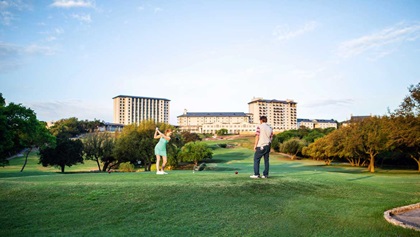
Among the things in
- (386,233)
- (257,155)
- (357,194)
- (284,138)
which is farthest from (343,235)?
(284,138)

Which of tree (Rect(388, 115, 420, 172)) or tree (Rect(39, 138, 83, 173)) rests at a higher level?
tree (Rect(388, 115, 420, 172))

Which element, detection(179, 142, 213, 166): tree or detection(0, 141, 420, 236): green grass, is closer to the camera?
detection(0, 141, 420, 236): green grass

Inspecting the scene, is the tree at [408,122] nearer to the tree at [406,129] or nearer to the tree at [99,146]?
the tree at [406,129]

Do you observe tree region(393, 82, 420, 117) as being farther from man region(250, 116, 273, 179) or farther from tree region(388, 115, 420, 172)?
man region(250, 116, 273, 179)

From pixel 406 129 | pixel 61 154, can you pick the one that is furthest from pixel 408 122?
pixel 61 154

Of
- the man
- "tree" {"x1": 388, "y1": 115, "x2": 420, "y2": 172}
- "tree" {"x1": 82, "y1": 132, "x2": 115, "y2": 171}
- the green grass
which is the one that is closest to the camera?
the green grass

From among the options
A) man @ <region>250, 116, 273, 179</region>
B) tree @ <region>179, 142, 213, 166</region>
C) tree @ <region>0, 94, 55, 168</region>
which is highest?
tree @ <region>0, 94, 55, 168</region>

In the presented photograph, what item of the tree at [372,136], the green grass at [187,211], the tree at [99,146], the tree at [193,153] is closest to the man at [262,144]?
the green grass at [187,211]

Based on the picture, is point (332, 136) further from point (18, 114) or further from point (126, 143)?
point (18, 114)

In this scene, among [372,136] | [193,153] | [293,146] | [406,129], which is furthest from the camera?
[293,146]

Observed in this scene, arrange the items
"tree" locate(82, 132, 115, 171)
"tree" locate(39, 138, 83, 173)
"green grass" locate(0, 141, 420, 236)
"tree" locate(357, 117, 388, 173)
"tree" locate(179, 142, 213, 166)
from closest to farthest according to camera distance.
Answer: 1. "green grass" locate(0, 141, 420, 236)
2. "tree" locate(357, 117, 388, 173)
3. "tree" locate(39, 138, 83, 173)
4. "tree" locate(82, 132, 115, 171)
5. "tree" locate(179, 142, 213, 166)

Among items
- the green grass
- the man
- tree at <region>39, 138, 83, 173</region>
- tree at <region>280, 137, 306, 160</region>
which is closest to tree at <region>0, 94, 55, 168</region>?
tree at <region>39, 138, 83, 173</region>

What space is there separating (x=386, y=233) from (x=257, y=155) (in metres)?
7.37

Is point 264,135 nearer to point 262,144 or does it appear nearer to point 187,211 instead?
point 262,144
